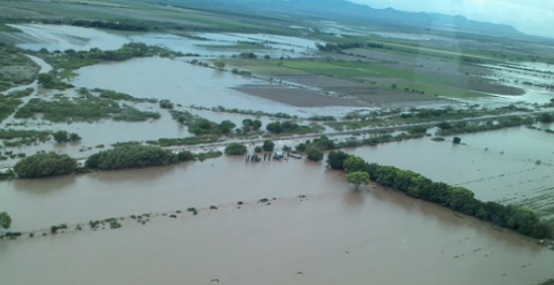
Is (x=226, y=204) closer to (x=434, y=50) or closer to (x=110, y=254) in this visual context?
(x=110, y=254)

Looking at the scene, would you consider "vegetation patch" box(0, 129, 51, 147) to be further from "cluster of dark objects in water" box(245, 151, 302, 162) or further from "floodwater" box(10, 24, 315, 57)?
"floodwater" box(10, 24, 315, 57)

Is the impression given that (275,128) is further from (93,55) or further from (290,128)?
(93,55)

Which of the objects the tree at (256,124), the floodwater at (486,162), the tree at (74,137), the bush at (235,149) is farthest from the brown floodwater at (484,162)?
the tree at (74,137)

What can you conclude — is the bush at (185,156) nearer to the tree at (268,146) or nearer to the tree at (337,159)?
the tree at (268,146)

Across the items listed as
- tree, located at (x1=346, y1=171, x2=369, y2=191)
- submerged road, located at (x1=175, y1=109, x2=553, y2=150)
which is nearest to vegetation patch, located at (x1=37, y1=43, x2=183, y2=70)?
submerged road, located at (x1=175, y1=109, x2=553, y2=150)

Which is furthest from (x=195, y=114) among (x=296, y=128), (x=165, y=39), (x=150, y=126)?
(x=165, y=39)

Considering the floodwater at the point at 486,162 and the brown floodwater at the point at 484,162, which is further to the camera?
the brown floodwater at the point at 484,162
